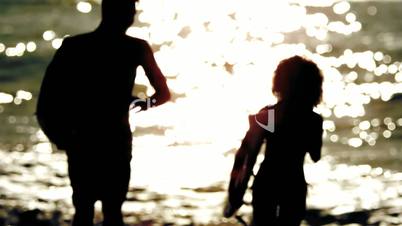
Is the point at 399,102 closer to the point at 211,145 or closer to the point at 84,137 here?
the point at 211,145

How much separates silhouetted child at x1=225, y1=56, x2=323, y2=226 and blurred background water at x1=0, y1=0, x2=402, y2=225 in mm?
964

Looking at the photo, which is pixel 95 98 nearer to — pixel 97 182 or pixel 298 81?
pixel 97 182

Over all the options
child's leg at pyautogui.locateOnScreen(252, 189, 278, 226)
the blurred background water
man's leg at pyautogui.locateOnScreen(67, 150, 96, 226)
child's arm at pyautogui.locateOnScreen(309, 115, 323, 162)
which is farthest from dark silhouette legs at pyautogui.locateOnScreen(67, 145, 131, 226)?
child's arm at pyautogui.locateOnScreen(309, 115, 323, 162)

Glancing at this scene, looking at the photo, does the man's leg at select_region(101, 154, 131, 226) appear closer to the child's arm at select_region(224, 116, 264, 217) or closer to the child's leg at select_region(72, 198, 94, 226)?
the child's leg at select_region(72, 198, 94, 226)

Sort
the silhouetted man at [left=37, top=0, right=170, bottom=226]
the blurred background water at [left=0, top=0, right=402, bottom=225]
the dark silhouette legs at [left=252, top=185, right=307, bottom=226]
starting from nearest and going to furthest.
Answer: the silhouetted man at [left=37, top=0, right=170, bottom=226] < the dark silhouette legs at [left=252, top=185, right=307, bottom=226] < the blurred background water at [left=0, top=0, right=402, bottom=225]

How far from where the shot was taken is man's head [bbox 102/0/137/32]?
5562mm

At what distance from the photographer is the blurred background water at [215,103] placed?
1078 centimetres

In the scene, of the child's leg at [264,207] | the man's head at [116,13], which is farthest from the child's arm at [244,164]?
the man's head at [116,13]

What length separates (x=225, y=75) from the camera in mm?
24781

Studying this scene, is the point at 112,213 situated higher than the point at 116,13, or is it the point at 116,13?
the point at 116,13

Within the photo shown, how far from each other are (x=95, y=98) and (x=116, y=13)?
0.55 metres

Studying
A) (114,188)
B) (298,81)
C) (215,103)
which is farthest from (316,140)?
(215,103)

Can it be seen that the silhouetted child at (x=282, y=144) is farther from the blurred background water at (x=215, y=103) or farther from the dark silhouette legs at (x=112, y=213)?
the blurred background water at (x=215, y=103)

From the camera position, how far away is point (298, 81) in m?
5.68
